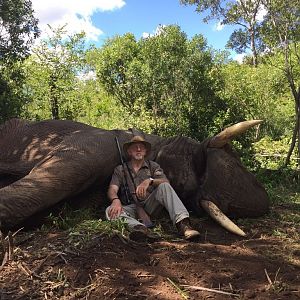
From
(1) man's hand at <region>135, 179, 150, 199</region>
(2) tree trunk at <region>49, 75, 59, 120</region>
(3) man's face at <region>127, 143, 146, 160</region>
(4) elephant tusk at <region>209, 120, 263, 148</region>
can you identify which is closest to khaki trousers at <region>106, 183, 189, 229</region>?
(1) man's hand at <region>135, 179, 150, 199</region>

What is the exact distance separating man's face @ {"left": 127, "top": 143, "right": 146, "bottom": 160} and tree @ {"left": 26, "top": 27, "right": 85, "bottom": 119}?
17.0 m

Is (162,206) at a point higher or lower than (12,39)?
lower

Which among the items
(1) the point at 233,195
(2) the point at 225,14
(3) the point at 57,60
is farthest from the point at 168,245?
(3) the point at 57,60

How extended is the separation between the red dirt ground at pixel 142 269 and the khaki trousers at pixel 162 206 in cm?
31

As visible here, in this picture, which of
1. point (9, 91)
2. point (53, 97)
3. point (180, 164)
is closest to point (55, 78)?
point (53, 97)

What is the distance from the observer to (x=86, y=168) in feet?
16.9

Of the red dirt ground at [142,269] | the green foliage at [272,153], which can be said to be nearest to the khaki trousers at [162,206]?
the red dirt ground at [142,269]

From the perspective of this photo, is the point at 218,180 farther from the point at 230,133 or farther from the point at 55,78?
the point at 55,78

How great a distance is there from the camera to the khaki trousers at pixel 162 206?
4.61 m

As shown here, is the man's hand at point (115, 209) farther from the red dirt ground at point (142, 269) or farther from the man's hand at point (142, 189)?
the red dirt ground at point (142, 269)

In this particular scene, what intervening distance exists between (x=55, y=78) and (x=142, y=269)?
20.0m

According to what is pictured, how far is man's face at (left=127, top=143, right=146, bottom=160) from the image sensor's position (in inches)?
202

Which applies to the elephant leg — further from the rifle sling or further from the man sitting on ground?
the rifle sling

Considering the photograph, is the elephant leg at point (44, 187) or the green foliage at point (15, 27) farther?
the green foliage at point (15, 27)
